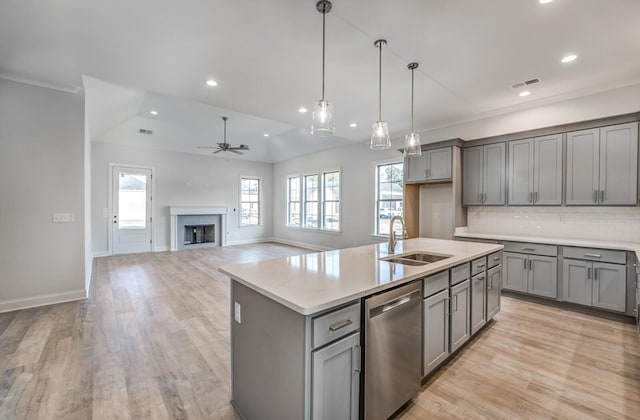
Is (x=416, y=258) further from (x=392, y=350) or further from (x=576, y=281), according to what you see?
(x=576, y=281)

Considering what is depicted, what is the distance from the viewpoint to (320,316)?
4.28 ft

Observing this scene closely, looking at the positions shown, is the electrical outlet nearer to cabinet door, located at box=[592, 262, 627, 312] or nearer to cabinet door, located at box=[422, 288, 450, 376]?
cabinet door, located at box=[422, 288, 450, 376]

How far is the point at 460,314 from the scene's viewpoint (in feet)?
8.05

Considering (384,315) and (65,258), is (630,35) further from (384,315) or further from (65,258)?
(65,258)

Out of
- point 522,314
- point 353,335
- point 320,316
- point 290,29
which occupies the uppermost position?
point 290,29

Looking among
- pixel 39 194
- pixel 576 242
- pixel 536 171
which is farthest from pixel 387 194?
pixel 39 194

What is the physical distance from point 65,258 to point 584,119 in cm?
741

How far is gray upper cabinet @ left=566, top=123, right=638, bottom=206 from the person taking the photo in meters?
3.36

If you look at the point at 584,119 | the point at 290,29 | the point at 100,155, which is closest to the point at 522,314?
the point at 584,119

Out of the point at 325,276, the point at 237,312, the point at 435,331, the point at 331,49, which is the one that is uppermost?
the point at 331,49

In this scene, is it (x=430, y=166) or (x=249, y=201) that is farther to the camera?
(x=249, y=201)

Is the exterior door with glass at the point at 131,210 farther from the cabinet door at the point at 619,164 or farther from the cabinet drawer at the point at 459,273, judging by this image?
the cabinet door at the point at 619,164

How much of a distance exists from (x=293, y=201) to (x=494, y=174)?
20.6ft

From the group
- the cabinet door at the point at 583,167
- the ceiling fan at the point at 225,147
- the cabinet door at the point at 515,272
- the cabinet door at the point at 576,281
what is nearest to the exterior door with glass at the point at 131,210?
the ceiling fan at the point at 225,147
